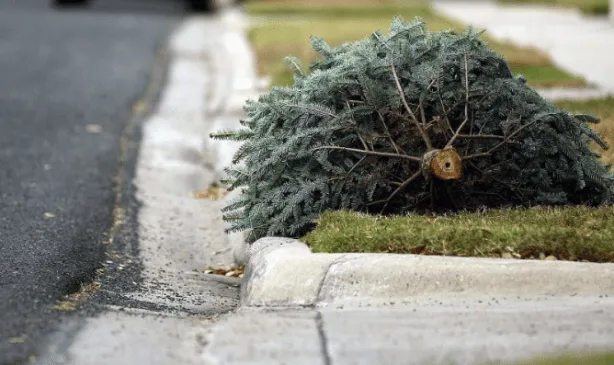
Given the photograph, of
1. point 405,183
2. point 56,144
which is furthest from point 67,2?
point 405,183

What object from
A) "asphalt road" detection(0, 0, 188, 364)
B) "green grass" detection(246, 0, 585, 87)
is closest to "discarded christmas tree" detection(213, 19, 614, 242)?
"asphalt road" detection(0, 0, 188, 364)

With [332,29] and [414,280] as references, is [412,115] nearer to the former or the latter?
[414,280]

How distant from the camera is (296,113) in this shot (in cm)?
661

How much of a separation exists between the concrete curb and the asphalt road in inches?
41.1

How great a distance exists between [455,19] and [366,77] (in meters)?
13.5

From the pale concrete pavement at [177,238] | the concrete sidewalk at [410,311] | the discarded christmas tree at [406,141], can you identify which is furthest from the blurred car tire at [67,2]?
the concrete sidewalk at [410,311]

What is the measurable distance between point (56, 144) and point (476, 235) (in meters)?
5.09

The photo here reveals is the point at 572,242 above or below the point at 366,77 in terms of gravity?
below

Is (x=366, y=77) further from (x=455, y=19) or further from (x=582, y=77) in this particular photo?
(x=455, y=19)

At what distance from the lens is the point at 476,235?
5723 mm

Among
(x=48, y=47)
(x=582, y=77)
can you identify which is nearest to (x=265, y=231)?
(x=582, y=77)

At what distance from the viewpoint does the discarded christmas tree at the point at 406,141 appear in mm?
6484

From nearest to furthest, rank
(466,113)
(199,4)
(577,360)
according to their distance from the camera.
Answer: (577,360)
(466,113)
(199,4)

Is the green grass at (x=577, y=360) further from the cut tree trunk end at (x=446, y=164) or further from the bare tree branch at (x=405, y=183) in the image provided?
the bare tree branch at (x=405, y=183)
